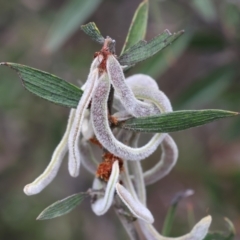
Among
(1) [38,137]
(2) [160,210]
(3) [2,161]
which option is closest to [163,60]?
(1) [38,137]

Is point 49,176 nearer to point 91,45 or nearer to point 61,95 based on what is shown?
point 61,95

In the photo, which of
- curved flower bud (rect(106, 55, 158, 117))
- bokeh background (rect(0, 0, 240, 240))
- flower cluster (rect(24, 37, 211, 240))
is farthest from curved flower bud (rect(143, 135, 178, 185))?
bokeh background (rect(0, 0, 240, 240))

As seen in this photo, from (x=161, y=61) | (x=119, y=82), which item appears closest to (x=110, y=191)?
(x=119, y=82)

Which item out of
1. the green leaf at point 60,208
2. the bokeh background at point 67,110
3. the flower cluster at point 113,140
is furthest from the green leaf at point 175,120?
the bokeh background at point 67,110

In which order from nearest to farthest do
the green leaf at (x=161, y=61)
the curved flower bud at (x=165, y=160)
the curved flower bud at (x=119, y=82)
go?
the curved flower bud at (x=119, y=82), the curved flower bud at (x=165, y=160), the green leaf at (x=161, y=61)

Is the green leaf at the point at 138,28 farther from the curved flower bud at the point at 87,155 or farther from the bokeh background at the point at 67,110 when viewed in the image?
the bokeh background at the point at 67,110

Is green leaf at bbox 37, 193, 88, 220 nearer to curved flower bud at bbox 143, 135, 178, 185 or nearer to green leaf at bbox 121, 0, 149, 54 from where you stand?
curved flower bud at bbox 143, 135, 178, 185
